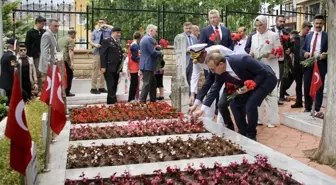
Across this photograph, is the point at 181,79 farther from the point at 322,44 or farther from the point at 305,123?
the point at 322,44

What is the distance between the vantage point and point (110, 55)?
Result: 1011 cm

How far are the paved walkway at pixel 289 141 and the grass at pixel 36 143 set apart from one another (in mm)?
3269

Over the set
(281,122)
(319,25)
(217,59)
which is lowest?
(281,122)

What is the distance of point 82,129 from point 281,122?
3.62 m

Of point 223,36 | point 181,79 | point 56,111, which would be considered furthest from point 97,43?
point 56,111

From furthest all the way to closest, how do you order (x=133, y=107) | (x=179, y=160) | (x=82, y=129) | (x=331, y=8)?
(x=133, y=107), (x=82, y=129), (x=331, y=8), (x=179, y=160)

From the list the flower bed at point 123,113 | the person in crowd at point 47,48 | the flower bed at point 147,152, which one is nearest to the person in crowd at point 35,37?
the person in crowd at point 47,48

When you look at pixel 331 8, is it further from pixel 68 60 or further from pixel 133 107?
pixel 68 60

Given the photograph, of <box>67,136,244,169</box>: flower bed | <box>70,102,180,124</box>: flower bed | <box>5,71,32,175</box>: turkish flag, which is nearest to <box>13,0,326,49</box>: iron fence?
<box>70,102,180,124</box>: flower bed

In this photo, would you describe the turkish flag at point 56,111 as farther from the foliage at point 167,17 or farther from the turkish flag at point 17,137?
the foliage at point 167,17

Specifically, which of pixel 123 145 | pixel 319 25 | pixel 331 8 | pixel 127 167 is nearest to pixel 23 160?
pixel 127 167

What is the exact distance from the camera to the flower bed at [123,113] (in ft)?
25.6

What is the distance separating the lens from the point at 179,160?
492 cm

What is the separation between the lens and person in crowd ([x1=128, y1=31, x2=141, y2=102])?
34.1 ft
